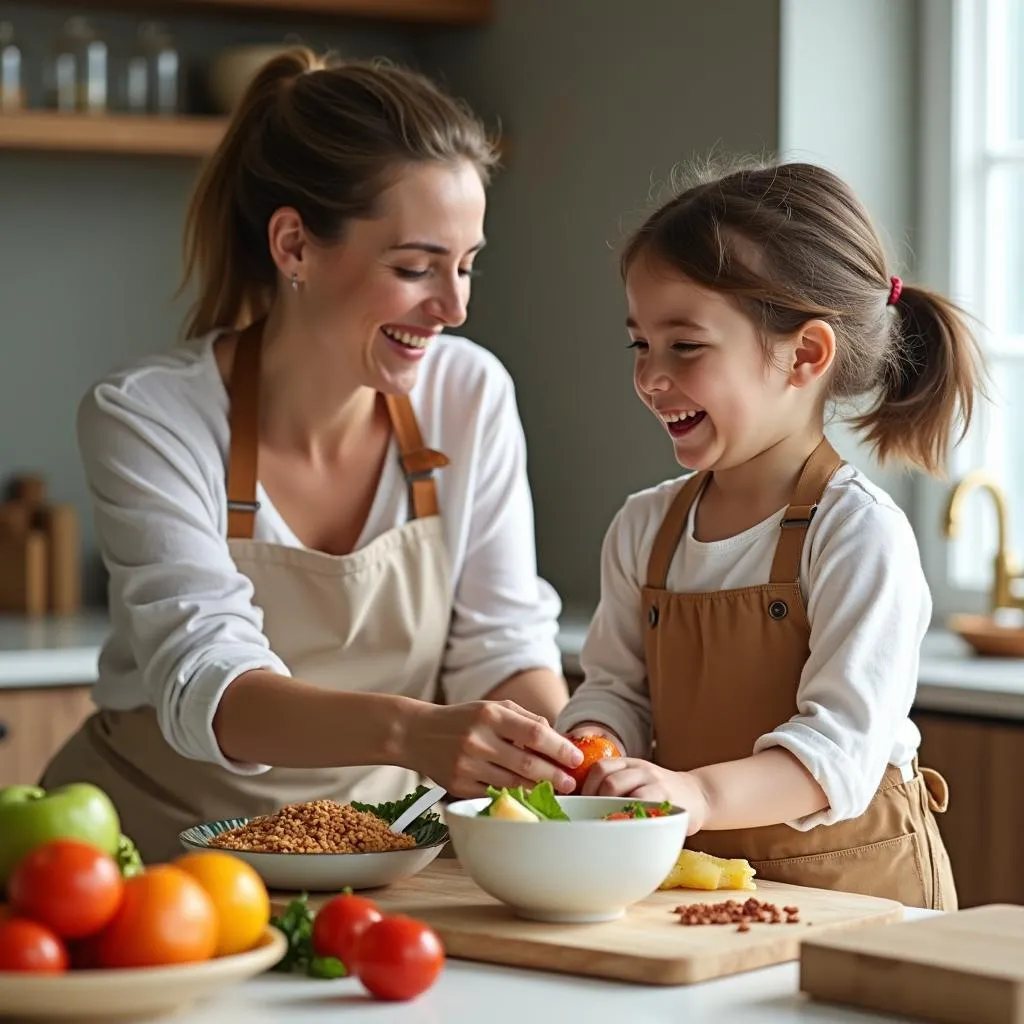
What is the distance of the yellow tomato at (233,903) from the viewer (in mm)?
1065

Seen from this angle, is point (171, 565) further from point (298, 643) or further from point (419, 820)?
point (419, 820)

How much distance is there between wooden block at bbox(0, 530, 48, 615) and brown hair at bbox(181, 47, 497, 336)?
1.49 meters

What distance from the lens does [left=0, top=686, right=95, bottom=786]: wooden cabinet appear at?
9.53ft

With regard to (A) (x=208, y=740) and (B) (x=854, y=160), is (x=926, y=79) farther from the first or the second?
(A) (x=208, y=740)

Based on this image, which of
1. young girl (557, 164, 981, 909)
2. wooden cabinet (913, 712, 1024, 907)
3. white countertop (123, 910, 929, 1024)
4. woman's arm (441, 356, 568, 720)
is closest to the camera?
white countertop (123, 910, 929, 1024)

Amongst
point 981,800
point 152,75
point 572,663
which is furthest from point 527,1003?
point 152,75

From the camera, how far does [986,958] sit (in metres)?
1.11

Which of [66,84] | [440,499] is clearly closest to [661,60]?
[66,84]

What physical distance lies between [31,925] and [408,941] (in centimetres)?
23

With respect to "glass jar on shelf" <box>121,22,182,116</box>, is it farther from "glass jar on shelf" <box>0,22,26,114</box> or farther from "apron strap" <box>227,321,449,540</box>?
"apron strap" <box>227,321,449,540</box>

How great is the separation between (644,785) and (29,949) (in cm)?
55

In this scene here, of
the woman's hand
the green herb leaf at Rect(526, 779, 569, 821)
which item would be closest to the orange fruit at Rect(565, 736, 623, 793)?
the woman's hand

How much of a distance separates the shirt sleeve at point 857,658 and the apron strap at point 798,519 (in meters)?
0.03

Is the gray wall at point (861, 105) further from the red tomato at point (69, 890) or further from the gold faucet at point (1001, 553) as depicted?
the red tomato at point (69, 890)
